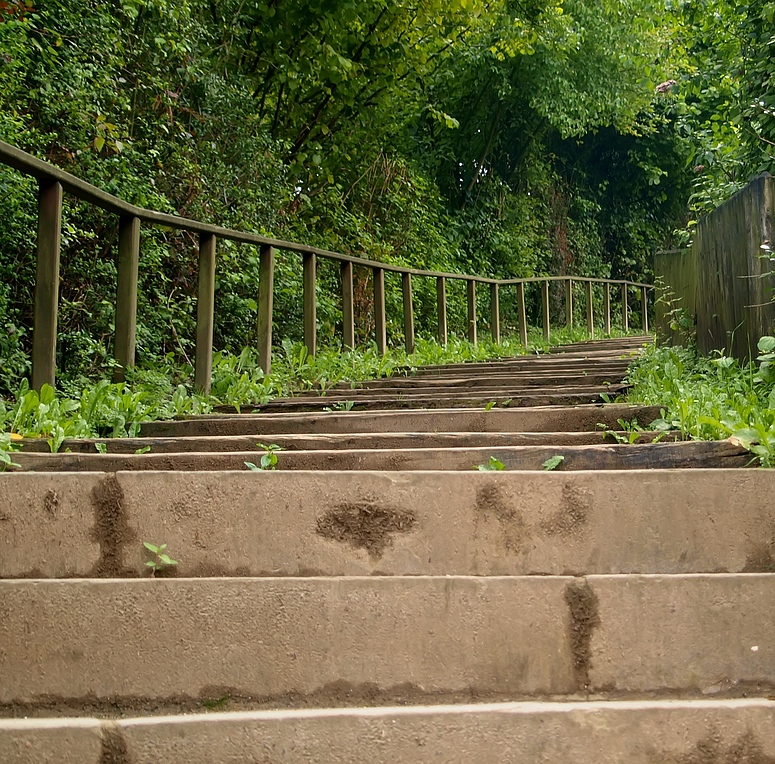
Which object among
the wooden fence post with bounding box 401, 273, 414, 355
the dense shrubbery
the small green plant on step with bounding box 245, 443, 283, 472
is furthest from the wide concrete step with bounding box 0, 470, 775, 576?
the wooden fence post with bounding box 401, 273, 414, 355

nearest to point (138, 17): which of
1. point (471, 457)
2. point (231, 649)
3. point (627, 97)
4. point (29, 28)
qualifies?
point (29, 28)

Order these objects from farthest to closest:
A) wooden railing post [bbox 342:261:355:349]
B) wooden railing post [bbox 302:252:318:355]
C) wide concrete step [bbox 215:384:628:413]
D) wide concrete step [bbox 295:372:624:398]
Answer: wooden railing post [bbox 342:261:355:349], wooden railing post [bbox 302:252:318:355], wide concrete step [bbox 295:372:624:398], wide concrete step [bbox 215:384:628:413]

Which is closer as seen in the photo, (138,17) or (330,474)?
A: (330,474)

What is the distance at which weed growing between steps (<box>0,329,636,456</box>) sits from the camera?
139 inches

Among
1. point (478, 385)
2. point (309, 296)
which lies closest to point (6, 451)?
point (478, 385)

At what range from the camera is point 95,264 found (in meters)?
6.15

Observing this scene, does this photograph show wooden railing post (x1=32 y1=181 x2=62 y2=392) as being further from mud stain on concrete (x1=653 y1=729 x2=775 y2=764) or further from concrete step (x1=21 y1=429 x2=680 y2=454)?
mud stain on concrete (x1=653 y1=729 x2=775 y2=764)

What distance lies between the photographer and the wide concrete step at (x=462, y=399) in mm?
4637

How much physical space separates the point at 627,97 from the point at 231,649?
16.6 meters

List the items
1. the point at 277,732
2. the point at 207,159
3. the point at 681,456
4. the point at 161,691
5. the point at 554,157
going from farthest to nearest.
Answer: the point at 554,157
the point at 207,159
the point at 681,456
the point at 161,691
the point at 277,732

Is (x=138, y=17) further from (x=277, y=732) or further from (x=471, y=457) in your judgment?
(x=277, y=732)

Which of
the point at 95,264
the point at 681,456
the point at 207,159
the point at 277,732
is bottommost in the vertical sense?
→ the point at 277,732

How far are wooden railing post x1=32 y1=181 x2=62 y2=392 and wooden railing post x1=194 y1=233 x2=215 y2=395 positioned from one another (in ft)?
4.88

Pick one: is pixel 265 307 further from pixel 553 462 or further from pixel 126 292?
pixel 553 462
